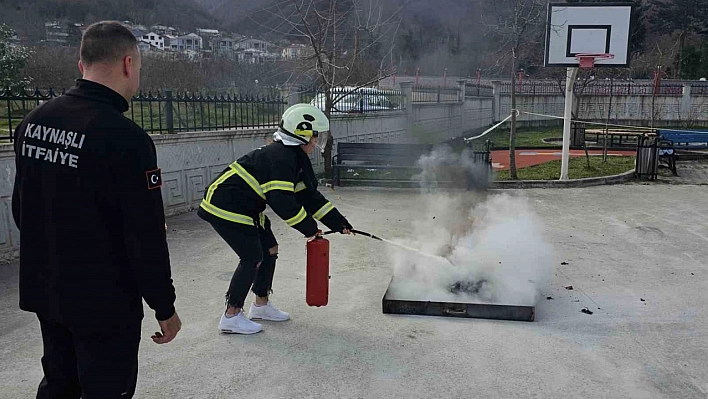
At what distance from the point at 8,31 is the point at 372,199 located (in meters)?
11.1

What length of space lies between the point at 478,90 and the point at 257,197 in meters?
23.1

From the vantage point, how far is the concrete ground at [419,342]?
11.5 feet

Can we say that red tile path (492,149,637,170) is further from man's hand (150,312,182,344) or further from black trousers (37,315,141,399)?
black trousers (37,315,141,399)

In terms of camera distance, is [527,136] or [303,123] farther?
[527,136]

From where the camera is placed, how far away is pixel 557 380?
359 centimetres

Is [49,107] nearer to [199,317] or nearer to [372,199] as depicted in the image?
[199,317]

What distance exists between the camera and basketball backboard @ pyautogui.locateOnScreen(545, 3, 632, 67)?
11.8 m

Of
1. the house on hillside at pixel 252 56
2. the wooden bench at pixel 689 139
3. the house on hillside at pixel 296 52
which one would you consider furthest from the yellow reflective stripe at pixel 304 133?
the wooden bench at pixel 689 139

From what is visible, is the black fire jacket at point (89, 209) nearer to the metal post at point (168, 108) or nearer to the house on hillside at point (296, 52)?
the metal post at point (168, 108)

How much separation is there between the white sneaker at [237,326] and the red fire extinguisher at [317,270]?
534mm

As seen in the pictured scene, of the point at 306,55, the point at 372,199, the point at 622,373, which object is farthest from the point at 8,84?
the point at 622,373

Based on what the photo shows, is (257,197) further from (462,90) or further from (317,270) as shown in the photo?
(462,90)

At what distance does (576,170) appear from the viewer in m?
13.2

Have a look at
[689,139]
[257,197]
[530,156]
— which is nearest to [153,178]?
[257,197]
